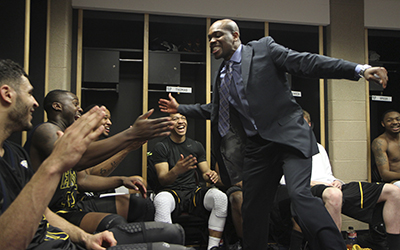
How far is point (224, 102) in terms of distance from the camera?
204cm

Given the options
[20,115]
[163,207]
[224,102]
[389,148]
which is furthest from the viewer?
[389,148]

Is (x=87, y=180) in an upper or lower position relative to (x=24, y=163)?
lower

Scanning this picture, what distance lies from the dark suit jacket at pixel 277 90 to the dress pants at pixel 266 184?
9cm

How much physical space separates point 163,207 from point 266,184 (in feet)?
3.01

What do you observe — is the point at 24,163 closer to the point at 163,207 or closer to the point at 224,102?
the point at 224,102

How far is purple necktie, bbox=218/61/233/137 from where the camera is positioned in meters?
2.02

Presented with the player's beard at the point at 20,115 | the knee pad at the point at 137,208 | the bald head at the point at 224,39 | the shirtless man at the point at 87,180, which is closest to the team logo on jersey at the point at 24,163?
the player's beard at the point at 20,115

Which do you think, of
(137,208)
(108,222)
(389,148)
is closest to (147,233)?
(108,222)

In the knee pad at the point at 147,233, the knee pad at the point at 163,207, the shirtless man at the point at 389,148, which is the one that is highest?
the shirtless man at the point at 389,148

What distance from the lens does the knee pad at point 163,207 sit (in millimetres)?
2439

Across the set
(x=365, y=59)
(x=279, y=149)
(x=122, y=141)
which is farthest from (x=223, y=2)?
(x=122, y=141)

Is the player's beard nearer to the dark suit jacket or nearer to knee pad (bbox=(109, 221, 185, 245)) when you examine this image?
knee pad (bbox=(109, 221, 185, 245))

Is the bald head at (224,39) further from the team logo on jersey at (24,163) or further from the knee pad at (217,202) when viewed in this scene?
the team logo on jersey at (24,163)

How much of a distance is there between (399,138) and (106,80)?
11.0 feet
